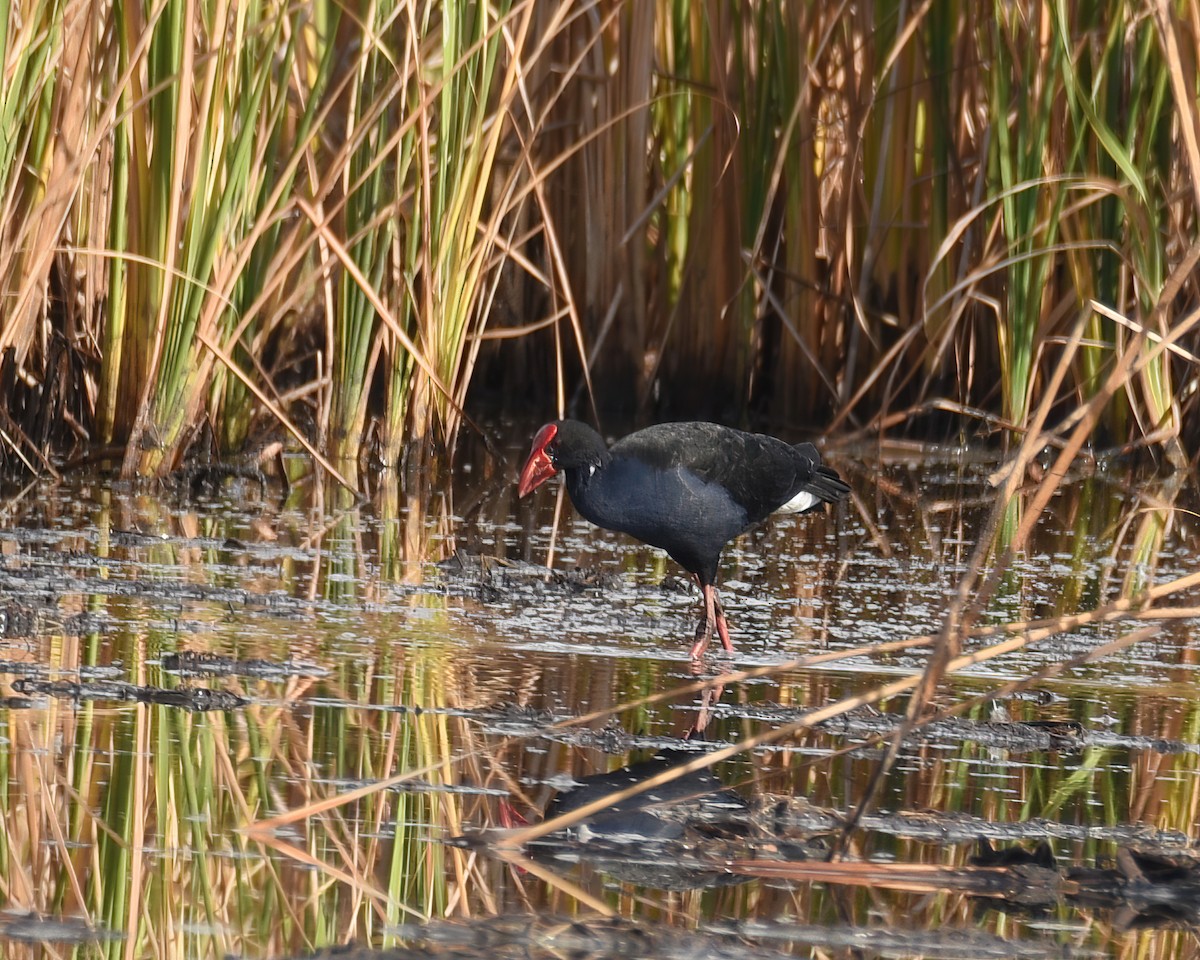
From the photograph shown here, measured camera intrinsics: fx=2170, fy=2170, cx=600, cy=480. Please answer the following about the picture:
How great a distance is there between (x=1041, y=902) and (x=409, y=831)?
0.85 meters

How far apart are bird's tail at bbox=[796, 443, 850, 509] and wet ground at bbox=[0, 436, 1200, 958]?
0.21 meters

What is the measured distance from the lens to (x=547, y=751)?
3.54m

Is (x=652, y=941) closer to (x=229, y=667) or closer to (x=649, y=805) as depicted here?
(x=649, y=805)

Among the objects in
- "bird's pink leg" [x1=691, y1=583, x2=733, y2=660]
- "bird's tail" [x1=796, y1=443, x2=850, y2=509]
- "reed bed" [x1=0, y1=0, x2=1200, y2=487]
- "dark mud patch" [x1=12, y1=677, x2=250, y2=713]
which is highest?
"reed bed" [x1=0, y1=0, x2=1200, y2=487]

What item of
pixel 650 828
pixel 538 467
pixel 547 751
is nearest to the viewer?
pixel 650 828

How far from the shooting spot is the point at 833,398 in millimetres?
8383

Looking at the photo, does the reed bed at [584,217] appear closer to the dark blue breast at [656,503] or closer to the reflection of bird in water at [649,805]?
the dark blue breast at [656,503]

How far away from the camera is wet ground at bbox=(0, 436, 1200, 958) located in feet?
8.71

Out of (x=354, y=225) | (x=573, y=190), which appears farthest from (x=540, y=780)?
(x=573, y=190)

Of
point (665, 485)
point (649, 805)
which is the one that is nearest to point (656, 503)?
point (665, 485)

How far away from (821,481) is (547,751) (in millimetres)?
2256

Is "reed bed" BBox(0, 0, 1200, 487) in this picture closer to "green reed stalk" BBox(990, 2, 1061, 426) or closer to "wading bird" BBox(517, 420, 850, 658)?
"green reed stalk" BBox(990, 2, 1061, 426)

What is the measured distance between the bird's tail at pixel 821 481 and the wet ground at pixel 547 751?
0.68 ft

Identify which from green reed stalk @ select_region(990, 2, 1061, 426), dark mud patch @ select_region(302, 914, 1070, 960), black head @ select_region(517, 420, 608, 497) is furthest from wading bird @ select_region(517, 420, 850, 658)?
green reed stalk @ select_region(990, 2, 1061, 426)
